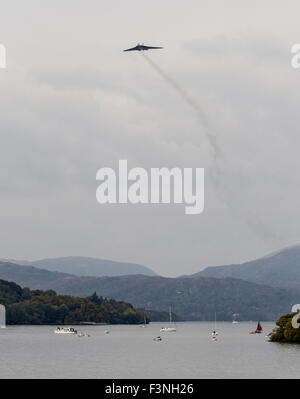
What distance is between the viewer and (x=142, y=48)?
18588 cm

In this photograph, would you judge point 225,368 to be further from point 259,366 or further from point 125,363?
point 125,363

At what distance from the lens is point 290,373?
16712 centimetres

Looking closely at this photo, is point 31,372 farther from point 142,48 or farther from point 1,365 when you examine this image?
point 142,48
